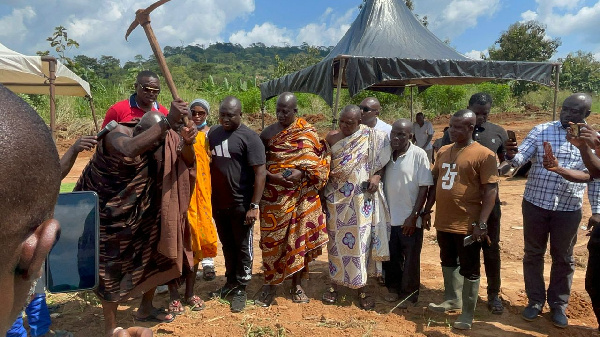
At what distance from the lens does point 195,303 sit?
384cm

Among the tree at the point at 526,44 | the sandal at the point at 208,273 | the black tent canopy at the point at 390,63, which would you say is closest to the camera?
the sandal at the point at 208,273

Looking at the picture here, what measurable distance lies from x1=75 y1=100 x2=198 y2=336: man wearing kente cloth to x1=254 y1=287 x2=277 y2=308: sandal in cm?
91

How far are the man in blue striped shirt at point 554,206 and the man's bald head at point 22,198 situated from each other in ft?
11.2

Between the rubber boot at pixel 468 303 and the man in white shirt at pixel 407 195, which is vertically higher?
the man in white shirt at pixel 407 195

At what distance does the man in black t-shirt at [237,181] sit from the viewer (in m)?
3.70

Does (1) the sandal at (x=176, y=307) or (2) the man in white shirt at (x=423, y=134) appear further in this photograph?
(2) the man in white shirt at (x=423, y=134)

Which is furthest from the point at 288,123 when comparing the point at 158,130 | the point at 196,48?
the point at 196,48

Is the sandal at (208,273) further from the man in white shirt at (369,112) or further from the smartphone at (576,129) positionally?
the smartphone at (576,129)

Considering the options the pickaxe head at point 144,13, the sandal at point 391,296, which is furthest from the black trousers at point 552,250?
the pickaxe head at point 144,13

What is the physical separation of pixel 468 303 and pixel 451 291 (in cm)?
34

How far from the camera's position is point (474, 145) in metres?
3.44

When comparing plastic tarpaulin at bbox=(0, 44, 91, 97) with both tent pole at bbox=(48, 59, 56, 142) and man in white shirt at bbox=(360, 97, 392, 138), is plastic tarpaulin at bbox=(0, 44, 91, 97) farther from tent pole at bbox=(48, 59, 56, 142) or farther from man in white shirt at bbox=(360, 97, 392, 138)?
man in white shirt at bbox=(360, 97, 392, 138)

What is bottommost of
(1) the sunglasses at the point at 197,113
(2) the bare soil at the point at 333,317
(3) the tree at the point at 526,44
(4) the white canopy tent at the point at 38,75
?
(2) the bare soil at the point at 333,317

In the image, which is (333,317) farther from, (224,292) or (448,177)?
(448,177)
